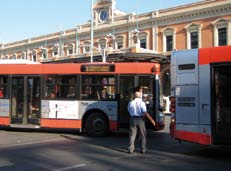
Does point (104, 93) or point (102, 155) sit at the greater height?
point (104, 93)

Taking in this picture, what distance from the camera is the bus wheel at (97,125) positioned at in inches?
574

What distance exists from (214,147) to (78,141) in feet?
14.5

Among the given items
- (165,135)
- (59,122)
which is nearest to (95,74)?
(59,122)

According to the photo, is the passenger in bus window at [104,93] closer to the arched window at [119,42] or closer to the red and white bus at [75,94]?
the red and white bus at [75,94]

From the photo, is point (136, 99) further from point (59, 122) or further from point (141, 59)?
point (141, 59)

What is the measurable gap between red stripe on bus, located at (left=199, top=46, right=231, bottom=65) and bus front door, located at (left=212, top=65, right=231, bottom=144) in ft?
0.66

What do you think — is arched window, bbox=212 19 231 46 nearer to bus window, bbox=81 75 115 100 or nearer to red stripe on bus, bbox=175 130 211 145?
bus window, bbox=81 75 115 100

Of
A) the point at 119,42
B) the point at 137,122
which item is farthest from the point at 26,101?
the point at 119,42

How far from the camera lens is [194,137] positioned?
10.1m

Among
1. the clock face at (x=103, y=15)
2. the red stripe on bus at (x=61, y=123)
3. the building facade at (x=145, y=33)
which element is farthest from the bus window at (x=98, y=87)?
the clock face at (x=103, y=15)

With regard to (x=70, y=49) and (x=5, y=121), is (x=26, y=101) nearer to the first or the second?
(x=5, y=121)

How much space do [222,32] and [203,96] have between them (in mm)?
40361

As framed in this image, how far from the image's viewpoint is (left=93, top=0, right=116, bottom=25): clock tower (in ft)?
202

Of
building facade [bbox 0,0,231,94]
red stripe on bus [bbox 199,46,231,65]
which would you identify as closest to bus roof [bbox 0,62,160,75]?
red stripe on bus [bbox 199,46,231,65]
